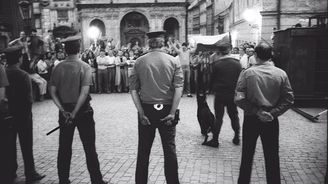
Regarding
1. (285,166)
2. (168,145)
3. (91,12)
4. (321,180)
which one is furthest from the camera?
(91,12)

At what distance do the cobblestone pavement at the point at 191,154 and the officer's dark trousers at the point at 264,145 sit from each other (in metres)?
0.84

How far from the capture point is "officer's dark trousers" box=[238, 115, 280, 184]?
14.6ft

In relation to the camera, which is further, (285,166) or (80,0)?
(80,0)

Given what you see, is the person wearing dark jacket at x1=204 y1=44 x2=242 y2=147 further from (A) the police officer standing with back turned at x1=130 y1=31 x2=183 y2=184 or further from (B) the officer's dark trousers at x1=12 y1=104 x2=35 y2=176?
(B) the officer's dark trousers at x1=12 y1=104 x2=35 y2=176

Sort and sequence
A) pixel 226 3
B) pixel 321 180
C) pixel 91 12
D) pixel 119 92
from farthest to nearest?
1. pixel 91 12
2. pixel 226 3
3. pixel 119 92
4. pixel 321 180

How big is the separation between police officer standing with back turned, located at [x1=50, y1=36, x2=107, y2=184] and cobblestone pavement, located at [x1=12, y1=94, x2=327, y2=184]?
26.0 inches

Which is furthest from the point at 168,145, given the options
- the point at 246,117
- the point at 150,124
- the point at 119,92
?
the point at 119,92

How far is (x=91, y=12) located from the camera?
3972cm

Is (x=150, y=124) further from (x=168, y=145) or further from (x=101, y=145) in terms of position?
(x=101, y=145)

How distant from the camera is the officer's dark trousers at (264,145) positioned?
4438mm

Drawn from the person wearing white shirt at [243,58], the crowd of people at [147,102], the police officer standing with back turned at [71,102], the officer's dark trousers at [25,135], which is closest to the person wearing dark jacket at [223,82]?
the crowd of people at [147,102]

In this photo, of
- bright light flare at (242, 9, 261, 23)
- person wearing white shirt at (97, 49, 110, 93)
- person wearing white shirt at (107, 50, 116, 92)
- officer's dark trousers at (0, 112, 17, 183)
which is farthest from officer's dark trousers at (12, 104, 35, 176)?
bright light flare at (242, 9, 261, 23)

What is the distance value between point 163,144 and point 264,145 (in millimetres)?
1313

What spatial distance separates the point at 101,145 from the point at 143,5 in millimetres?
34504
